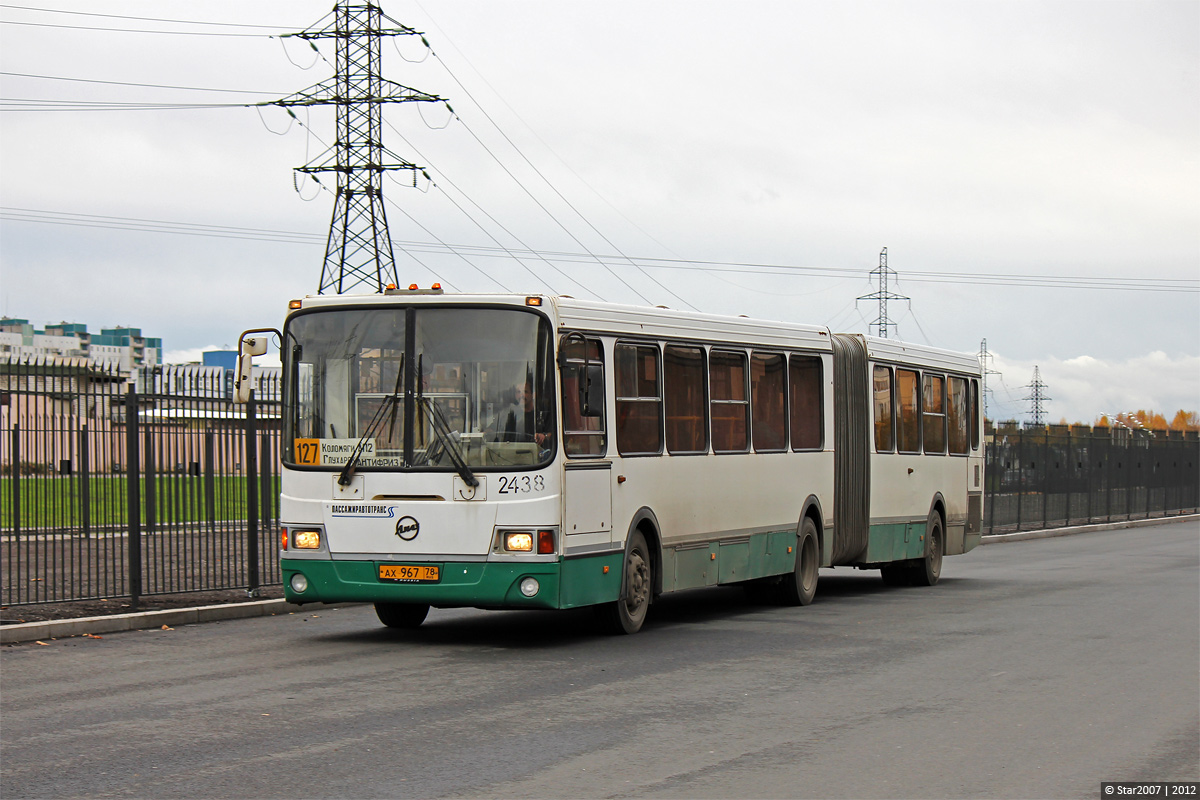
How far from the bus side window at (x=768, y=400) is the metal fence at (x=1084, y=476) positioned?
20057 millimetres

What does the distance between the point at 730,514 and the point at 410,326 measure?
4239 mm

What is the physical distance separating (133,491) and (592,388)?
5.24m

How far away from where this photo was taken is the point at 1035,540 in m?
34.8

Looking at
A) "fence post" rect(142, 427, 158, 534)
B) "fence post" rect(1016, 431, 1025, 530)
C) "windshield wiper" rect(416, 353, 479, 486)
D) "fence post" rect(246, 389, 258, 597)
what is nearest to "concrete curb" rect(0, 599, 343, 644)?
"fence post" rect(246, 389, 258, 597)

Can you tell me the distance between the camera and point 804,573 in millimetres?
16734

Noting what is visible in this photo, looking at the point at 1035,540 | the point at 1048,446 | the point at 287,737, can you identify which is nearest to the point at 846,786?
the point at 287,737

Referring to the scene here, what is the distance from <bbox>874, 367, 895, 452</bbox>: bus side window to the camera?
61.2 feet

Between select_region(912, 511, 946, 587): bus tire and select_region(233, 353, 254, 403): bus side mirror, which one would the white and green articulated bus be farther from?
select_region(912, 511, 946, 587): bus tire

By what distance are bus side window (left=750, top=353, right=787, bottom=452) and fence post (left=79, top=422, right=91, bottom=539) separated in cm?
676

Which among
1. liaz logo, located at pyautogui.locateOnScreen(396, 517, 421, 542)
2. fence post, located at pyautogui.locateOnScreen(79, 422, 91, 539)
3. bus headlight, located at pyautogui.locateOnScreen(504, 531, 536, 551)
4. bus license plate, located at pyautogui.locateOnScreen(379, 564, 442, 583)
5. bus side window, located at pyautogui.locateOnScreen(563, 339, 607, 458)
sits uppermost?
bus side window, located at pyautogui.locateOnScreen(563, 339, 607, 458)

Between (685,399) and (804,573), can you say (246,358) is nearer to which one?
(685,399)

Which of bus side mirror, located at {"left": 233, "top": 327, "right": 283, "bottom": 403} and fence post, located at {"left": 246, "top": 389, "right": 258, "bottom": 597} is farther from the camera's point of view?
fence post, located at {"left": 246, "top": 389, "right": 258, "bottom": 597}

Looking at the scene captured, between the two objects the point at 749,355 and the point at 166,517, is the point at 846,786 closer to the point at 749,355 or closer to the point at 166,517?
the point at 749,355

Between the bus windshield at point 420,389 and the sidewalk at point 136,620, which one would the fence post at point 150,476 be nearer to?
the sidewalk at point 136,620
